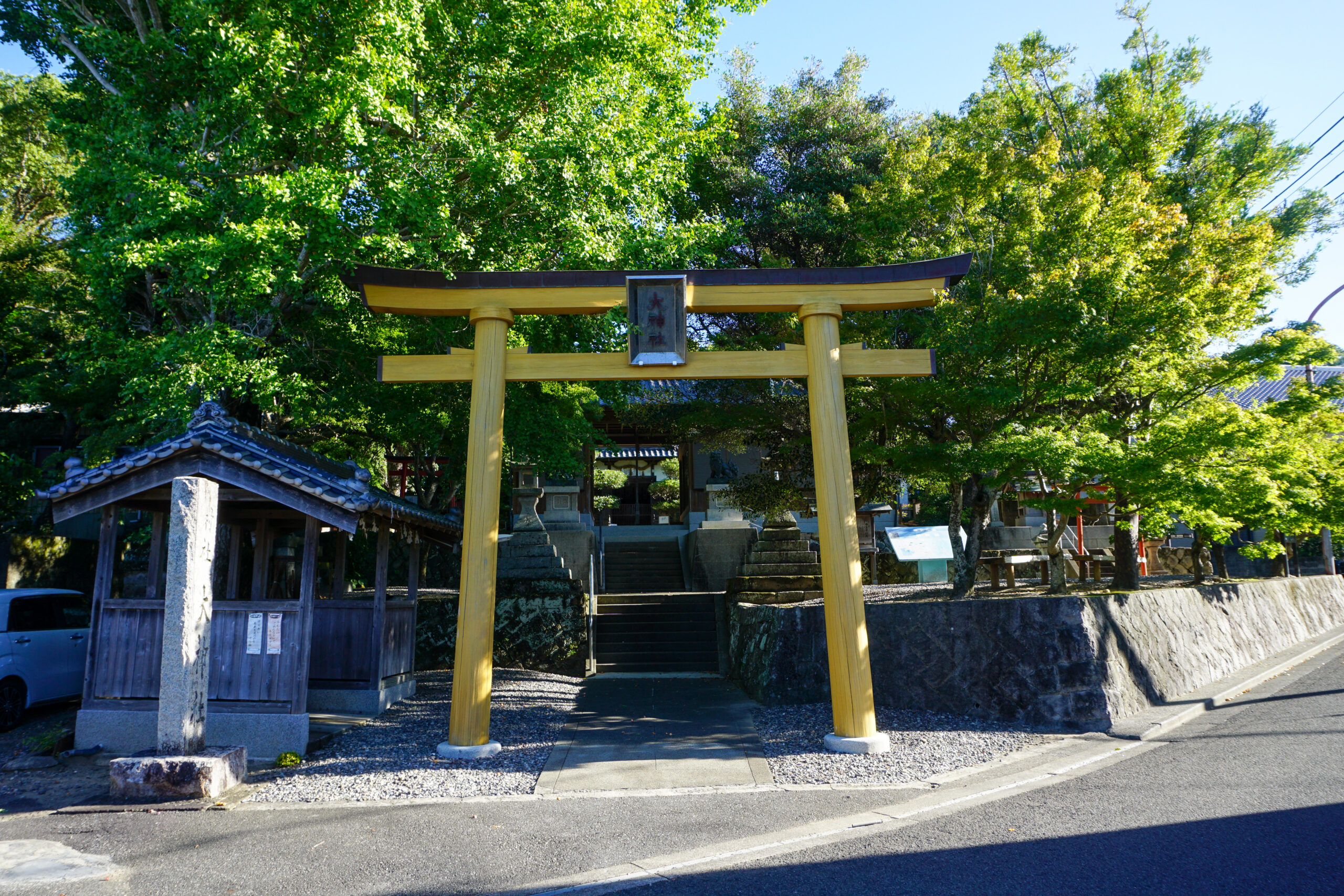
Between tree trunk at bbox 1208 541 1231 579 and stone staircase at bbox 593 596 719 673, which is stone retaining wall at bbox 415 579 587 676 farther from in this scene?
tree trunk at bbox 1208 541 1231 579

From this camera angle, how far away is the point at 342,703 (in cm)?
987

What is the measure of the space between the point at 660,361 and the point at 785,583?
20.3ft

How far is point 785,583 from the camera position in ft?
42.9

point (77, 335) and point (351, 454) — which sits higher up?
point (77, 335)

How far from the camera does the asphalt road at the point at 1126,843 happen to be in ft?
14.6

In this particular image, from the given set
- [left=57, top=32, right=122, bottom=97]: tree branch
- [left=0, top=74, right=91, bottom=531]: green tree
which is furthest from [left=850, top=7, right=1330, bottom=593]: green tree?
[left=0, top=74, right=91, bottom=531]: green tree

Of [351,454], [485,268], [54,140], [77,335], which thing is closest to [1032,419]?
[485,268]

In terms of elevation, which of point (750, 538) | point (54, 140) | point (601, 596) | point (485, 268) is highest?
point (54, 140)

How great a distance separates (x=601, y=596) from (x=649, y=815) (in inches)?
397

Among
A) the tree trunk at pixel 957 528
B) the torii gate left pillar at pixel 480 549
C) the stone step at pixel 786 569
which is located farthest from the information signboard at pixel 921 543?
the torii gate left pillar at pixel 480 549

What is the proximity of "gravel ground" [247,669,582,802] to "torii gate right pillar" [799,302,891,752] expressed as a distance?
309 centimetres

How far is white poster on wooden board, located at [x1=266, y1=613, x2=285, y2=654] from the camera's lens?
323 inches

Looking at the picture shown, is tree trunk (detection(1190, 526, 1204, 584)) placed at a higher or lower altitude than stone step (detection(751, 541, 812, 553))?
lower

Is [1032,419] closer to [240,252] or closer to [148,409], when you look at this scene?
[240,252]
